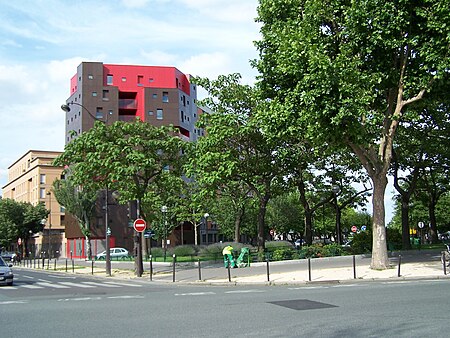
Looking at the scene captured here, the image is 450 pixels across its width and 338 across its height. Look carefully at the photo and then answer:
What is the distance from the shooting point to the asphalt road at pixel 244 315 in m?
8.81

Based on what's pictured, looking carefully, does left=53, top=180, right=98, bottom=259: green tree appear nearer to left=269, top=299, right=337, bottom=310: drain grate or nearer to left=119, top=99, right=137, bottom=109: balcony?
left=119, top=99, right=137, bottom=109: balcony

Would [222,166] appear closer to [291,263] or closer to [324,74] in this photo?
[291,263]

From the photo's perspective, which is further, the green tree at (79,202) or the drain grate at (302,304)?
the green tree at (79,202)

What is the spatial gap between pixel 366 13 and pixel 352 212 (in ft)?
275

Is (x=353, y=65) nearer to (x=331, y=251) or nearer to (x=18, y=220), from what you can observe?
(x=331, y=251)

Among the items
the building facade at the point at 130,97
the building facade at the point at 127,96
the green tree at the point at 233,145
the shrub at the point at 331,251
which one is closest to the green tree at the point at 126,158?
the green tree at the point at 233,145

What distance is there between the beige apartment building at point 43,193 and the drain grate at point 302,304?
228 feet

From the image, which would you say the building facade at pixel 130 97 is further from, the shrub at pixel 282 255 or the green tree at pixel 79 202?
the shrub at pixel 282 255

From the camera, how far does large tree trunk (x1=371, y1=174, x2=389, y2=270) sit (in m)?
21.5

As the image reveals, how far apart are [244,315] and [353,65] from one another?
1192 cm

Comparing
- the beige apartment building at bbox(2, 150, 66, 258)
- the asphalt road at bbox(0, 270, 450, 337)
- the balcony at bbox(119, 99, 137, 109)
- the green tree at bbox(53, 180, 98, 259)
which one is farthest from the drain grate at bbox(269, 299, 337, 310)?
the balcony at bbox(119, 99, 137, 109)

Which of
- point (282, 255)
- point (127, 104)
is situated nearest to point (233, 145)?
point (282, 255)

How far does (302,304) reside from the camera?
1228cm

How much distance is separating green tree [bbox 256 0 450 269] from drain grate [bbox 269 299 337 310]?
780cm
